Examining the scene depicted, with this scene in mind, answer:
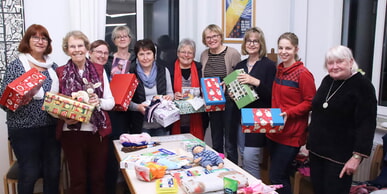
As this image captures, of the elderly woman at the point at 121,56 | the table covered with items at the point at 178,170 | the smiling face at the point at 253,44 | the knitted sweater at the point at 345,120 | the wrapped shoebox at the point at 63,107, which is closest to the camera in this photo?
the table covered with items at the point at 178,170

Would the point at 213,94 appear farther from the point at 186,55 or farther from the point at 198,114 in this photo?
the point at 186,55

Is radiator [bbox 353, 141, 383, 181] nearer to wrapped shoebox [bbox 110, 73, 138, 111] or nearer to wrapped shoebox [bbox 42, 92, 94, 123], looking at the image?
wrapped shoebox [bbox 110, 73, 138, 111]

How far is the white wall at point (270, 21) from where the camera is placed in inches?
115

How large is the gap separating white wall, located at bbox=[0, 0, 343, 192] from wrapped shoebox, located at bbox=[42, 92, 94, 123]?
1260mm

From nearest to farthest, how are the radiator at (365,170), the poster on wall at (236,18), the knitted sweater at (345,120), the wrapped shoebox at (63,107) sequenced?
1. the knitted sweater at (345,120)
2. the wrapped shoebox at (63,107)
3. the radiator at (365,170)
4. the poster on wall at (236,18)

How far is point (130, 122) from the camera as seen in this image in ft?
8.79

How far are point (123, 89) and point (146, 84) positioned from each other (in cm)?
28

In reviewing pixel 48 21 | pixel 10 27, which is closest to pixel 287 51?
pixel 48 21

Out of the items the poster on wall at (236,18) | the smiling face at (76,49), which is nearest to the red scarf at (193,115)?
the smiling face at (76,49)

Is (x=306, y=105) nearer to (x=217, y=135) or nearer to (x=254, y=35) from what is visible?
(x=254, y=35)

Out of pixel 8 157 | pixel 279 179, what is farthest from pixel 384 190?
pixel 8 157

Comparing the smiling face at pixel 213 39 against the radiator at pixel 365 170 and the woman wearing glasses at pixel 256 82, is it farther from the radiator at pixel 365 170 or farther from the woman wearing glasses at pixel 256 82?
the radiator at pixel 365 170

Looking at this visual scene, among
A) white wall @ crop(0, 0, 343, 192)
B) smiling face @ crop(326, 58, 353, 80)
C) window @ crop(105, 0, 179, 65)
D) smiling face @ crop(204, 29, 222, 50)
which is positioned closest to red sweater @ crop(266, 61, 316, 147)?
smiling face @ crop(326, 58, 353, 80)

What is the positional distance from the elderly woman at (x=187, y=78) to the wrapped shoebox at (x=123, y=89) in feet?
1.55
